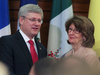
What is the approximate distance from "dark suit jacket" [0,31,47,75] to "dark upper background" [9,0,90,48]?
1645mm

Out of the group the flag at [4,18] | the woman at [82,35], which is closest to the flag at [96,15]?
the woman at [82,35]

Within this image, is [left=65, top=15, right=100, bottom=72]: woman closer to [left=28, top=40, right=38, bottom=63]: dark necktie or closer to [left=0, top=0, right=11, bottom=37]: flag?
[left=28, top=40, right=38, bottom=63]: dark necktie

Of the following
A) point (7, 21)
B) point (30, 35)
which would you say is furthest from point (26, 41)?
point (7, 21)

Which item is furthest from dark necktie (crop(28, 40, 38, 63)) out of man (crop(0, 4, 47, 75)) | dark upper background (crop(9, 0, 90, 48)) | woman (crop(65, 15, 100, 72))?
dark upper background (crop(9, 0, 90, 48))

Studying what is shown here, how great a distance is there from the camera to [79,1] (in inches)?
158

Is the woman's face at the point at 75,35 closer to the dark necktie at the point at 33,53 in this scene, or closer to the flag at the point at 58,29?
the dark necktie at the point at 33,53

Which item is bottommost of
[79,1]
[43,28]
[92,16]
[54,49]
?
[54,49]

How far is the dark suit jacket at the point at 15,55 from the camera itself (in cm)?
203

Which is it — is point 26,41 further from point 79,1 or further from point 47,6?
point 79,1

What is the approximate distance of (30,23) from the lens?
2.34 meters

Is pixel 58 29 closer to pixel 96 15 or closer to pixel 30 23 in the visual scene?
pixel 96 15

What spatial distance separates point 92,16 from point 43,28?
105cm

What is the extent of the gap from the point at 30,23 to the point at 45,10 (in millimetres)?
1638

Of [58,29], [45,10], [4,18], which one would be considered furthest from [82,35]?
[45,10]
